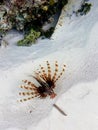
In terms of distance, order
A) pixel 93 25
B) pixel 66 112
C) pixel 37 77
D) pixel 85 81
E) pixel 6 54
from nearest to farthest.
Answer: pixel 66 112, pixel 85 81, pixel 37 77, pixel 93 25, pixel 6 54

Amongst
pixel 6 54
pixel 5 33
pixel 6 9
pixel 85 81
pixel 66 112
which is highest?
pixel 6 9

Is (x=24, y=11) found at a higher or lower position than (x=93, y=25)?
higher

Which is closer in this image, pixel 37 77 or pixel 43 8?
pixel 37 77

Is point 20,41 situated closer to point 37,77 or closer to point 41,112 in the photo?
point 37,77


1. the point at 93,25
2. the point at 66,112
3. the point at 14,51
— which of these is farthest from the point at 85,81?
the point at 14,51

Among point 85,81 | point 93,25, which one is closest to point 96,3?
point 93,25

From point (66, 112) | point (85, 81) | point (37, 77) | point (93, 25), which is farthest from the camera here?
point (93, 25)
